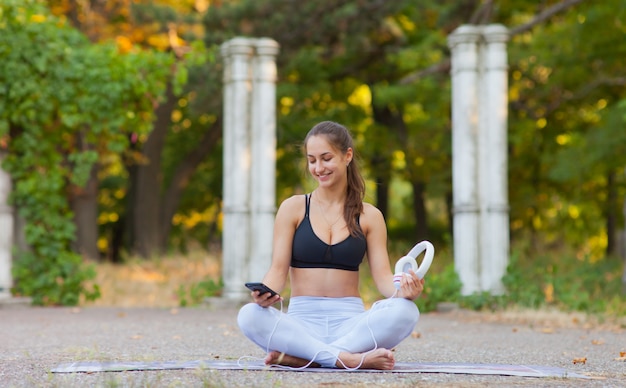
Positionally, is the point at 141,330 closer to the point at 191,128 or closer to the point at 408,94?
the point at 408,94

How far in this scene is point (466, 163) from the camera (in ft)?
34.9

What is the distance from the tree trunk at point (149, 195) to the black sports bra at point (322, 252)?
14.7 metres

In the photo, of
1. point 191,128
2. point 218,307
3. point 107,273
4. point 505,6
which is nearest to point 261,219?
point 218,307

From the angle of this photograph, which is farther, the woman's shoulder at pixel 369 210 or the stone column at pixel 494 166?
the stone column at pixel 494 166

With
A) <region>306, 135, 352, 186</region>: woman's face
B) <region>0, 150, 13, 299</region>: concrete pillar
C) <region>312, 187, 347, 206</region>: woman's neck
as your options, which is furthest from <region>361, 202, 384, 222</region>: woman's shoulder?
<region>0, 150, 13, 299</region>: concrete pillar

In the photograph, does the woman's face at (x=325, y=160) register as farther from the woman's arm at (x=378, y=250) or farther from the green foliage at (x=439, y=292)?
the green foliage at (x=439, y=292)

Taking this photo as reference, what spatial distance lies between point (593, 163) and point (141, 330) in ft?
27.6

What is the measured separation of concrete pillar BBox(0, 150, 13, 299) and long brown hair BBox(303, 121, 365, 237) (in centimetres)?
699

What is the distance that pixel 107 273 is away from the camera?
15.5m

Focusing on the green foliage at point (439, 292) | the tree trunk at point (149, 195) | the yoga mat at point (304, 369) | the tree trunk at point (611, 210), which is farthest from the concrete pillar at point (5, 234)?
the tree trunk at point (611, 210)

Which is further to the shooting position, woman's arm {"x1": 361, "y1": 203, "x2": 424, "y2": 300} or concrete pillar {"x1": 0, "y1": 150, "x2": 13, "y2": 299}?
concrete pillar {"x1": 0, "y1": 150, "x2": 13, "y2": 299}

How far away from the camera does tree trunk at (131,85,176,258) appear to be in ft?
63.9

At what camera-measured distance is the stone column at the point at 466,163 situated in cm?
1059

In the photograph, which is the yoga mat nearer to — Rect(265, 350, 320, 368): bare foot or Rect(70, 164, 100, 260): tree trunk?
Rect(265, 350, 320, 368): bare foot
